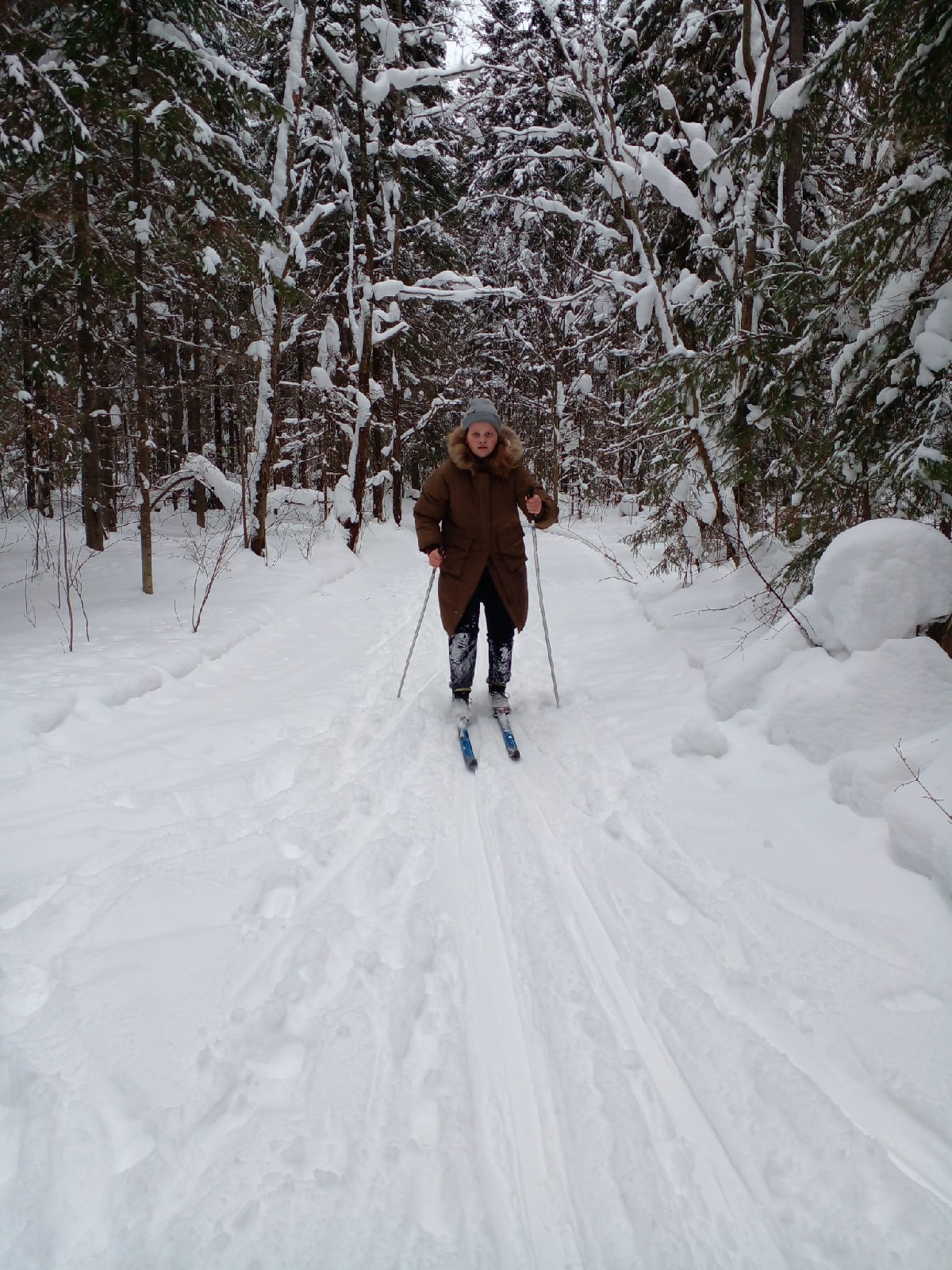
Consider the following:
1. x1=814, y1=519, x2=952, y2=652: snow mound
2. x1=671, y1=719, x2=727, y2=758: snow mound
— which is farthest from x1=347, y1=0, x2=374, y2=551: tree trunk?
x1=814, y1=519, x2=952, y2=652: snow mound

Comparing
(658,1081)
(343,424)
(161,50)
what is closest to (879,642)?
(658,1081)

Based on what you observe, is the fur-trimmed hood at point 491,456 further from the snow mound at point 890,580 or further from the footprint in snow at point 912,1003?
the footprint in snow at point 912,1003

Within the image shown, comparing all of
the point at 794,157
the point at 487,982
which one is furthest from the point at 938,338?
the point at 794,157

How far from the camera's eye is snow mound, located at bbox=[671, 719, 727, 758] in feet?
12.0

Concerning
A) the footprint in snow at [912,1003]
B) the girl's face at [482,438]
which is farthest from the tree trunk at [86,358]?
the footprint in snow at [912,1003]

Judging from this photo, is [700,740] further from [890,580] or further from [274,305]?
[274,305]

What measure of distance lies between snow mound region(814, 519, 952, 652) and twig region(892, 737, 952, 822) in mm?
753

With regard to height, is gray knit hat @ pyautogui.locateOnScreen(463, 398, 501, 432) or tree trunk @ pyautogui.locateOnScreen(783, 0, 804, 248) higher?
tree trunk @ pyautogui.locateOnScreen(783, 0, 804, 248)

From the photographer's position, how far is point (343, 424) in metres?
13.9

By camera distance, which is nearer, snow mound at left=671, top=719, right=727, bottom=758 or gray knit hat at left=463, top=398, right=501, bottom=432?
snow mound at left=671, top=719, right=727, bottom=758

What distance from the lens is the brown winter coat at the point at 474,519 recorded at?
4.50m

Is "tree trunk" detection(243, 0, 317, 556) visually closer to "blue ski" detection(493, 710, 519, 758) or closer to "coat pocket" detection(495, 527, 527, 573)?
"coat pocket" detection(495, 527, 527, 573)

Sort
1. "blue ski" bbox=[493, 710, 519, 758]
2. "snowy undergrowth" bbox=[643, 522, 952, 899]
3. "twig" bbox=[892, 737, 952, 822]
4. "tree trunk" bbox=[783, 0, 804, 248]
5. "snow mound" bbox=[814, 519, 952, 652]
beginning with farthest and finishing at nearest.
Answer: "tree trunk" bbox=[783, 0, 804, 248] → "blue ski" bbox=[493, 710, 519, 758] → "snow mound" bbox=[814, 519, 952, 652] → "snowy undergrowth" bbox=[643, 522, 952, 899] → "twig" bbox=[892, 737, 952, 822]

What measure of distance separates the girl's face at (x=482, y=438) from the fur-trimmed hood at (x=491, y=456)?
33 millimetres
